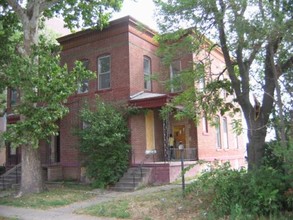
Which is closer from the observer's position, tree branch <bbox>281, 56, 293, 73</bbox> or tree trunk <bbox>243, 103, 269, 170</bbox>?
tree branch <bbox>281, 56, 293, 73</bbox>

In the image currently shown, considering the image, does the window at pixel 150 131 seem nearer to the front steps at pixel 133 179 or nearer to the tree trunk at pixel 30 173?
the front steps at pixel 133 179

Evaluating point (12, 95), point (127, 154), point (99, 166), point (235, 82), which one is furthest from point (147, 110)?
point (12, 95)

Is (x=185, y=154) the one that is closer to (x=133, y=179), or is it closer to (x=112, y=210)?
(x=133, y=179)

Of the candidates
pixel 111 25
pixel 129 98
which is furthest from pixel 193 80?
pixel 111 25

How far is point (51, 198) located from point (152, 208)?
202 inches

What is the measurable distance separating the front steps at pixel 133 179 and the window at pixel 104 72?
5027 millimetres

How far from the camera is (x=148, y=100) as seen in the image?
17375 millimetres

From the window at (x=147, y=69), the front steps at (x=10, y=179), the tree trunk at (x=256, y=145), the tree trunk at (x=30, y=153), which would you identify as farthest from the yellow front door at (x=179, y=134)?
the tree trunk at (x=256, y=145)

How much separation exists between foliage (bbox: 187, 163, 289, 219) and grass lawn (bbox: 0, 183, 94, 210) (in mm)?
5523

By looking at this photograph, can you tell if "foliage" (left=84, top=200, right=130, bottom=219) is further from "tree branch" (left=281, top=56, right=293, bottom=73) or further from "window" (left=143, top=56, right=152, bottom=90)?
"window" (left=143, top=56, right=152, bottom=90)

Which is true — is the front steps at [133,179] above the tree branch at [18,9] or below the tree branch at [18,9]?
below

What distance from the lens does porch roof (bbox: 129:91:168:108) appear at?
666 inches

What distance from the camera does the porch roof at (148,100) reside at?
55.5 feet

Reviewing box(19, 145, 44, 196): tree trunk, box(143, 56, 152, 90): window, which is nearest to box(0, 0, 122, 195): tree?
box(19, 145, 44, 196): tree trunk
